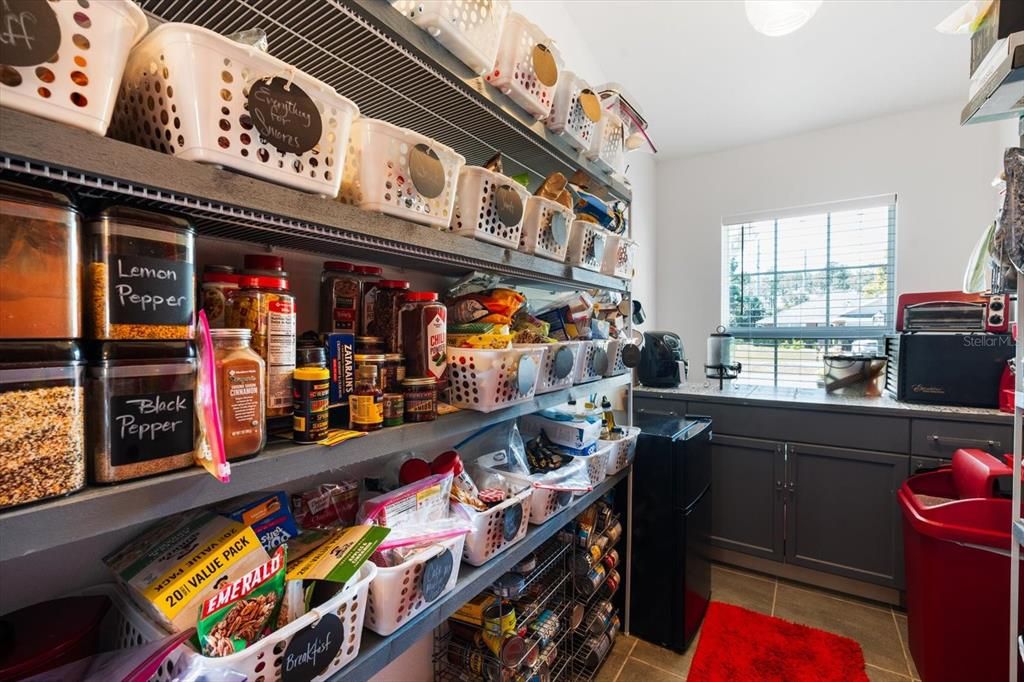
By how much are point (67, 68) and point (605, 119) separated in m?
1.37

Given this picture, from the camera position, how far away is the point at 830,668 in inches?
72.3

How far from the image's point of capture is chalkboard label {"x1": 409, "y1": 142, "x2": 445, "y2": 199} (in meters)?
0.81

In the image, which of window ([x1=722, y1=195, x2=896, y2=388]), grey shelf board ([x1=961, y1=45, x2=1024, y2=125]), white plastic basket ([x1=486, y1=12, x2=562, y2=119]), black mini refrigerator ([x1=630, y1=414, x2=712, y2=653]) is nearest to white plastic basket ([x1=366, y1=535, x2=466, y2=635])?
white plastic basket ([x1=486, y1=12, x2=562, y2=119])

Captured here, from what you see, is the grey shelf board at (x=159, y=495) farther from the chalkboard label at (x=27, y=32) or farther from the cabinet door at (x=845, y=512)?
the cabinet door at (x=845, y=512)

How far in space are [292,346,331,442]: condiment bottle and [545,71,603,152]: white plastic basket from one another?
0.96 m

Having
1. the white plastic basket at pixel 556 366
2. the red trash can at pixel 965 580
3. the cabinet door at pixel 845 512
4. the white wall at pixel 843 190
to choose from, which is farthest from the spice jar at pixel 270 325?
the white wall at pixel 843 190

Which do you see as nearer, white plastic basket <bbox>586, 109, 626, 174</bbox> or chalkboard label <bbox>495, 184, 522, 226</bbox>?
chalkboard label <bbox>495, 184, 522, 226</bbox>

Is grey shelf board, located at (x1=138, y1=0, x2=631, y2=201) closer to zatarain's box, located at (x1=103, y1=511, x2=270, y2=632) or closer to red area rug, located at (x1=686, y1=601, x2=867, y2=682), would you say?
zatarain's box, located at (x1=103, y1=511, x2=270, y2=632)

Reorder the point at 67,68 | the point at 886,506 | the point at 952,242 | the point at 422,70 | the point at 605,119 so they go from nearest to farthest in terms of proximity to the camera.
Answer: the point at 67,68 < the point at 422,70 < the point at 605,119 < the point at 886,506 < the point at 952,242

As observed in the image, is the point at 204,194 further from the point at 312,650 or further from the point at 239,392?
the point at 312,650

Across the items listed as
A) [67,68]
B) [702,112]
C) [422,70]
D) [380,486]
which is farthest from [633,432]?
[702,112]

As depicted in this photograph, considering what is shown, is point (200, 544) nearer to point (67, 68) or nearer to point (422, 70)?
point (67, 68)

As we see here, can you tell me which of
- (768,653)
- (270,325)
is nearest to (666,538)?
(768,653)

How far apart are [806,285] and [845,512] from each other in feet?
5.22
